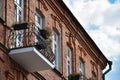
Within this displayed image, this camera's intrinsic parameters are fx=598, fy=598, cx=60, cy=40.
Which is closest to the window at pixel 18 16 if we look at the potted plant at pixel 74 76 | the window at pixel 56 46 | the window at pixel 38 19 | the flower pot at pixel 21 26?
the flower pot at pixel 21 26

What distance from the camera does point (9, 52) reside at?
22422 mm

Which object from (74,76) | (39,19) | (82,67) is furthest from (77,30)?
(39,19)

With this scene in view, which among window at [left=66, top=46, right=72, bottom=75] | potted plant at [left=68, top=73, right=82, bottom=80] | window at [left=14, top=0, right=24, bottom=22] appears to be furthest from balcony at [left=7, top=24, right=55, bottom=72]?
window at [left=66, top=46, right=72, bottom=75]

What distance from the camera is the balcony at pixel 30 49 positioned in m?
22.4

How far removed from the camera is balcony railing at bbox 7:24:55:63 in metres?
22.9

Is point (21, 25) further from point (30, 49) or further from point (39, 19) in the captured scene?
point (39, 19)

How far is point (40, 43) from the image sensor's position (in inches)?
907

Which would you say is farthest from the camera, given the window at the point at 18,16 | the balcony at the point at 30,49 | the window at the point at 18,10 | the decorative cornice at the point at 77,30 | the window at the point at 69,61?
the window at the point at 69,61

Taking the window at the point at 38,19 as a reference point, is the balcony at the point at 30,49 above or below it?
below

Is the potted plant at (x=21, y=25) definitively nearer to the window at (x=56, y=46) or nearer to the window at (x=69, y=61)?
the window at (x=56, y=46)

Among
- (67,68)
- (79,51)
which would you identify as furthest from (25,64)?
(79,51)

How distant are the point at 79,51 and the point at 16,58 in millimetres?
9500

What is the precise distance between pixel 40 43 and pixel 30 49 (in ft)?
2.81

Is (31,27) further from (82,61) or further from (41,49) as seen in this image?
(82,61)
